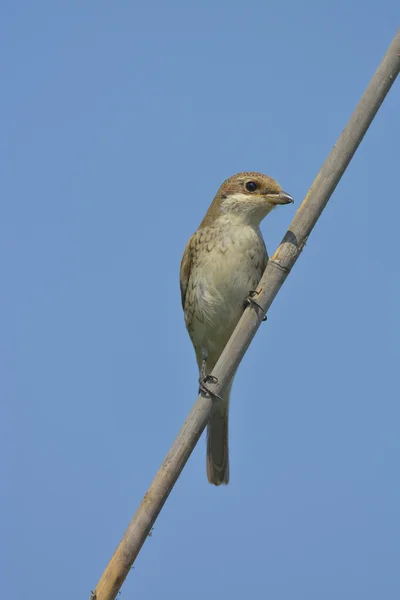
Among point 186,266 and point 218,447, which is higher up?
point 186,266

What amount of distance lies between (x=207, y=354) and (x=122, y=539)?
2381 millimetres

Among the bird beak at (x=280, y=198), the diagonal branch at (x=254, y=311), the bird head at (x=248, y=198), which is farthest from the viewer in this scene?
the bird head at (x=248, y=198)

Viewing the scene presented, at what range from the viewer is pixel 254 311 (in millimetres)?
4008

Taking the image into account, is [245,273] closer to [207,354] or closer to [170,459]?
[207,354]

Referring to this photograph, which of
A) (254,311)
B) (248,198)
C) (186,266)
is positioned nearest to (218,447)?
(186,266)

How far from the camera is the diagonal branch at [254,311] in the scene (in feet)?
11.5

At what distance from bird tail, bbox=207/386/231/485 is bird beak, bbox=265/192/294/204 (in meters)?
1.33

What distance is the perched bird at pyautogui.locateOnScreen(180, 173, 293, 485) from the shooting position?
5.21 m

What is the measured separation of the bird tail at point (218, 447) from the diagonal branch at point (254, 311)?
1.66 meters

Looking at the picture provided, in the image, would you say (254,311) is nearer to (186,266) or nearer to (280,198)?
(280,198)

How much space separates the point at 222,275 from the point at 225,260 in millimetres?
97

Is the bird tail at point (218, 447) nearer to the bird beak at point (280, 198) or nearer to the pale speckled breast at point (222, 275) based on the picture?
the pale speckled breast at point (222, 275)

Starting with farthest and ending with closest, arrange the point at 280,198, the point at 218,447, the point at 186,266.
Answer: the point at 218,447
the point at 186,266
the point at 280,198

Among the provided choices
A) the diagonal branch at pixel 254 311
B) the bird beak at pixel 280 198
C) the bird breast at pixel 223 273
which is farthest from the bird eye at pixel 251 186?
the diagonal branch at pixel 254 311
